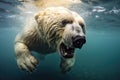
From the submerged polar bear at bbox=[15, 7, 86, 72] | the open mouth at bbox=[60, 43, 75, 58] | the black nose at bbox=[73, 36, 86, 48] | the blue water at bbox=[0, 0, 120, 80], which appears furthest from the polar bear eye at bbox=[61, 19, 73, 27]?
the blue water at bbox=[0, 0, 120, 80]

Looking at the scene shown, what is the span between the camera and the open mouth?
14.6ft

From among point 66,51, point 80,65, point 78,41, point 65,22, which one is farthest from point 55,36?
point 80,65

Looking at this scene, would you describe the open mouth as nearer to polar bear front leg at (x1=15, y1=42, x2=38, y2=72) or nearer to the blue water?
polar bear front leg at (x1=15, y1=42, x2=38, y2=72)

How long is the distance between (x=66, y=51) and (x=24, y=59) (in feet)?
5.58

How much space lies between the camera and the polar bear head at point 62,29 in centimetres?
402

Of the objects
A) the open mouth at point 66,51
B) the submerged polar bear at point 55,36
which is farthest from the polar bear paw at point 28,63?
the open mouth at point 66,51

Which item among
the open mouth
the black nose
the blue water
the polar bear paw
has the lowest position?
the blue water

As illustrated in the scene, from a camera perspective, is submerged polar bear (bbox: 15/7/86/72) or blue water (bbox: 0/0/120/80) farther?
blue water (bbox: 0/0/120/80)

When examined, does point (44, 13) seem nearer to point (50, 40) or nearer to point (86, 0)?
point (50, 40)

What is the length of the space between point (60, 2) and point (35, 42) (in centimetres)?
685

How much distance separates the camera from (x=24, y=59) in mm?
5703

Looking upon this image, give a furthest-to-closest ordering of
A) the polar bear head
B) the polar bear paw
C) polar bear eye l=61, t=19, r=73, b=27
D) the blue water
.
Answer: the blue water, the polar bear paw, polar bear eye l=61, t=19, r=73, b=27, the polar bear head

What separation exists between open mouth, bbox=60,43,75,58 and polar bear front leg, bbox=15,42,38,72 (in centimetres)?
116

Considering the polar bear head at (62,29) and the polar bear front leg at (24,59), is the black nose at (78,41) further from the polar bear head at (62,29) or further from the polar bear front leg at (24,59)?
the polar bear front leg at (24,59)
